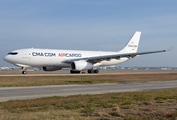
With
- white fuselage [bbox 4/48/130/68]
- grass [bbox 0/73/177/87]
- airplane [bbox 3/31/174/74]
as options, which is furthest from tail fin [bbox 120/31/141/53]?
grass [bbox 0/73/177/87]

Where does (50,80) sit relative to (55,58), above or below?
below

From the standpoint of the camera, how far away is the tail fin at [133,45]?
56.3 m

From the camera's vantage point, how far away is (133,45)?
57062 mm

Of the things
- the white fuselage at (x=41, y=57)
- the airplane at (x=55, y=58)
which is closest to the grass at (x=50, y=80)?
the white fuselage at (x=41, y=57)

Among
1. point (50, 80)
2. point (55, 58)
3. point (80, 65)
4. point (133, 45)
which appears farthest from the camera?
point (133, 45)

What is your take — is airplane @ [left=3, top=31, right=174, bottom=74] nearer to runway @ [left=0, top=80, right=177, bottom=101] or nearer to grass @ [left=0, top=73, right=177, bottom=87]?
grass @ [left=0, top=73, right=177, bottom=87]

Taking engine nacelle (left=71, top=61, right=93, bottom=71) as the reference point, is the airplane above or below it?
above

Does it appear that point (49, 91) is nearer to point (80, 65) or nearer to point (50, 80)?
point (50, 80)

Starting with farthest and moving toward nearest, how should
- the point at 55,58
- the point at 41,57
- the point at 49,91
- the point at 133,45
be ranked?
1. the point at 133,45
2. the point at 55,58
3. the point at 41,57
4. the point at 49,91

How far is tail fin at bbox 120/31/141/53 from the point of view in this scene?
185 ft

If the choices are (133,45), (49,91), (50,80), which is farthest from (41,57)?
(133,45)

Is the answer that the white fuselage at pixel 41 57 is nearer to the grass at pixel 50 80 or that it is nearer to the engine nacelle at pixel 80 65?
the engine nacelle at pixel 80 65

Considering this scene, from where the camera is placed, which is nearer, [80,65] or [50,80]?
[50,80]

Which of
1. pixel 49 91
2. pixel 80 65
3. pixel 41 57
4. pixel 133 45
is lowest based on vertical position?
pixel 49 91
